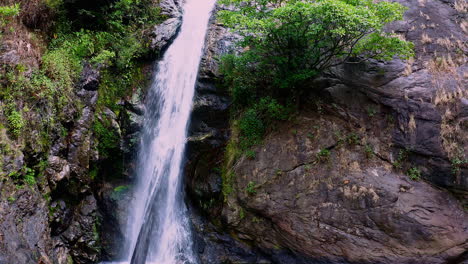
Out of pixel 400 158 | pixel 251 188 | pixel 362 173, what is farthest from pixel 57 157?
pixel 400 158

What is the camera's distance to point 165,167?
8984mm

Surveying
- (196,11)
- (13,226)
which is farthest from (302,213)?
(196,11)

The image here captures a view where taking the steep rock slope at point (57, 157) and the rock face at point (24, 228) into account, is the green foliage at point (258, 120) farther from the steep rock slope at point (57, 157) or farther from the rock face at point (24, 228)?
the rock face at point (24, 228)

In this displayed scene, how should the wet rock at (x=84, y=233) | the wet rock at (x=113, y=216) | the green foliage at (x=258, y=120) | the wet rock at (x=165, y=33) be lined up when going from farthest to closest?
the wet rock at (x=165, y=33) → the green foliage at (x=258, y=120) → the wet rock at (x=113, y=216) → the wet rock at (x=84, y=233)

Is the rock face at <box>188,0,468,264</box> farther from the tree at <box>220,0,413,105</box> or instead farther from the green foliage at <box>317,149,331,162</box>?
the tree at <box>220,0,413,105</box>

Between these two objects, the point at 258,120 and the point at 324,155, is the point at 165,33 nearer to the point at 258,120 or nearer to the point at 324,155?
the point at 258,120

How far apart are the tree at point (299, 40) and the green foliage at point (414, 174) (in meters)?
2.86

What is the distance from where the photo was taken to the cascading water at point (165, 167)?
320 inches

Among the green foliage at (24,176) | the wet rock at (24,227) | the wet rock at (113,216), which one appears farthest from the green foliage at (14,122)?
the wet rock at (113,216)

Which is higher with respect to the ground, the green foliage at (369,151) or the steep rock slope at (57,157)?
the green foliage at (369,151)

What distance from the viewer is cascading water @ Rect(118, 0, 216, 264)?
8133 millimetres

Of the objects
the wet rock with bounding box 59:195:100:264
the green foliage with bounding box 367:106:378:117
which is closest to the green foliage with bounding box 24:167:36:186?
the wet rock with bounding box 59:195:100:264

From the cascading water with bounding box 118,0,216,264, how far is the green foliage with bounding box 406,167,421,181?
5920mm

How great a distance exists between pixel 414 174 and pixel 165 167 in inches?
265
